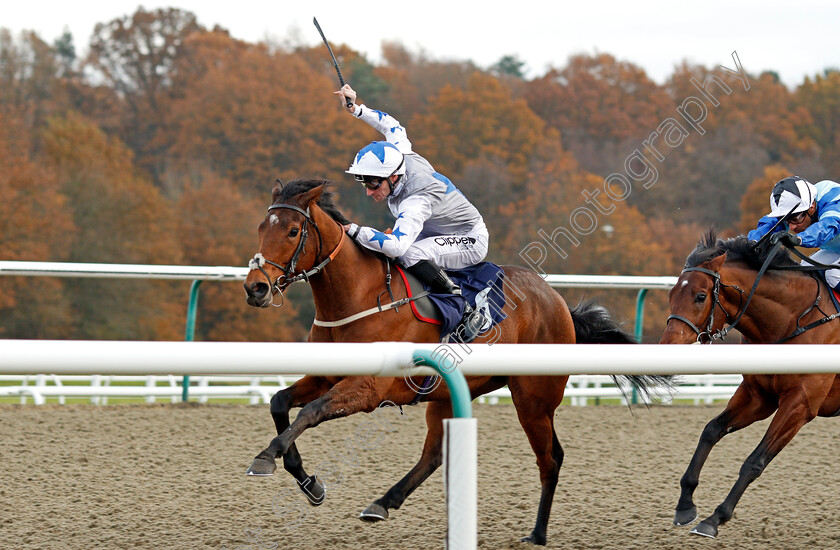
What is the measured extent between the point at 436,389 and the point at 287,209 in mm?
1013

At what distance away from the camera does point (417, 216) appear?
431 centimetres

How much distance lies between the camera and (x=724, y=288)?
180 inches

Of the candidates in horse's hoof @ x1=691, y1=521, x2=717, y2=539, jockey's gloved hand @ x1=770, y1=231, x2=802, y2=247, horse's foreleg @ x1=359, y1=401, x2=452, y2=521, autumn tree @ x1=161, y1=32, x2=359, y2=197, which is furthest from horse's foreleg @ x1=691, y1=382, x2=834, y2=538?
autumn tree @ x1=161, y1=32, x2=359, y2=197

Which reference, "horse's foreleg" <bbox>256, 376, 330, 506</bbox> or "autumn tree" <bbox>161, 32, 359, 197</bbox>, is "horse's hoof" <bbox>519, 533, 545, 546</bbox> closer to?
"horse's foreleg" <bbox>256, 376, 330, 506</bbox>

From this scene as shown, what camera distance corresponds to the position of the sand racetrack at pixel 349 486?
161 inches

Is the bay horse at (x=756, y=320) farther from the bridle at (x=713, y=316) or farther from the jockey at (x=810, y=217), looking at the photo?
the jockey at (x=810, y=217)

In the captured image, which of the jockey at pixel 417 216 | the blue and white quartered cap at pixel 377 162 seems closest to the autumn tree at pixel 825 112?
the jockey at pixel 417 216

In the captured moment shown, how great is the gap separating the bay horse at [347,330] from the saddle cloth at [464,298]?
0.05 meters

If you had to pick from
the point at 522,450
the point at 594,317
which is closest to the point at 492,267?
the point at 594,317

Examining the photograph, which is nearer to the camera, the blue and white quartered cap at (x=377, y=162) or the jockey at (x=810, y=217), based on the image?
the blue and white quartered cap at (x=377, y=162)

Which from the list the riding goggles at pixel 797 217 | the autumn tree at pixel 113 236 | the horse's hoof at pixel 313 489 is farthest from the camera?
the autumn tree at pixel 113 236

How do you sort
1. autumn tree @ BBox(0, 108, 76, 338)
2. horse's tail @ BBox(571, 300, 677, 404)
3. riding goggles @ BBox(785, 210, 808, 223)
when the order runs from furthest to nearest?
1. autumn tree @ BBox(0, 108, 76, 338)
2. horse's tail @ BBox(571, 300, 677, 404)
3. riding goggles @ BBox(785, 210, 808, 223)

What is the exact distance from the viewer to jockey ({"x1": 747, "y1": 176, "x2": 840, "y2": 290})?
4.66 metres

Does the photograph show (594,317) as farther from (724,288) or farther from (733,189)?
(733,189)
